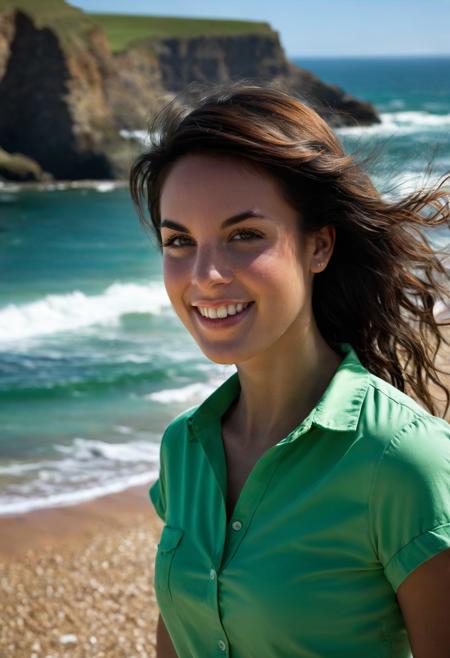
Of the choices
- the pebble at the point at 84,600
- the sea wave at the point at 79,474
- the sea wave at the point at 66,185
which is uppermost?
the pebble at the point at 84,600

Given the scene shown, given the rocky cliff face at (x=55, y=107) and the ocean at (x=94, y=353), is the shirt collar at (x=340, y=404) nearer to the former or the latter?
the ocean at (x=94, y=353)

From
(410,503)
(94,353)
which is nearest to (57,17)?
(94,353)

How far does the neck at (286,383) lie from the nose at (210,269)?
0.91 feet

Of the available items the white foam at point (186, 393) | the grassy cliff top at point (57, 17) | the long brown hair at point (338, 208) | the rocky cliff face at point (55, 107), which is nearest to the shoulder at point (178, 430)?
the long brown hair at point (338, 208)

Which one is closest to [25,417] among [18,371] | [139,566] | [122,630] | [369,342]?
[18,371]

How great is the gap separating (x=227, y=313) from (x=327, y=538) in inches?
22.1

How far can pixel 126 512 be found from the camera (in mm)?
7668

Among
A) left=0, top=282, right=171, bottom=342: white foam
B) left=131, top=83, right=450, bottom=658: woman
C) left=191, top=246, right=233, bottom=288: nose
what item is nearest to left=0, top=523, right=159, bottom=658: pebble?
left=131, top=83, right=450, bottom=658: woman

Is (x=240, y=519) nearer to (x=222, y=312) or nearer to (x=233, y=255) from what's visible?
(x=222, y=312)

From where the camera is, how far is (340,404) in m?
2.03

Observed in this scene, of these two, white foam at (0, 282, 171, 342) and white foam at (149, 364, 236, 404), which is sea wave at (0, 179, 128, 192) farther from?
white foam at (149, 364, 236, 404)

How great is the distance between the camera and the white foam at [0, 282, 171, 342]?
52.2 ft

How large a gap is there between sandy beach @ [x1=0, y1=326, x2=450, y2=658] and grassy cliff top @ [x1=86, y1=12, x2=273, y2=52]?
59.6 meters

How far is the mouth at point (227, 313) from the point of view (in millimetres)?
2117
